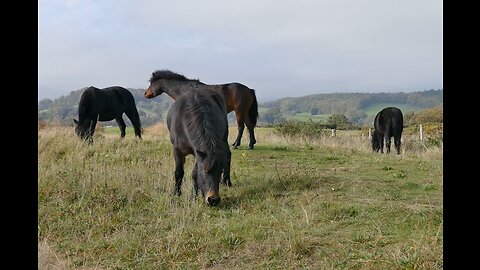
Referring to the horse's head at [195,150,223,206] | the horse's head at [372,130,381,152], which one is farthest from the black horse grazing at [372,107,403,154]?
the horse's head at [195,150,223,206]

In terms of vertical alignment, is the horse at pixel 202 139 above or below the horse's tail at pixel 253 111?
below

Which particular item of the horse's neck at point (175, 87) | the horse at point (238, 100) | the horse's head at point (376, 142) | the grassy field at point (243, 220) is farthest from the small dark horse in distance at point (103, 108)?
the horse's head at point (376, 142)

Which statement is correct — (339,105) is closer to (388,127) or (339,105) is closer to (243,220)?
(388,127)

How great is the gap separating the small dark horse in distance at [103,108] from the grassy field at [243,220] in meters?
4.72

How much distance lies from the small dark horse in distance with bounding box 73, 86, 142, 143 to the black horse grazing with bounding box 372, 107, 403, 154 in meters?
8.29

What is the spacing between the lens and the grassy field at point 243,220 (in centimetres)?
416

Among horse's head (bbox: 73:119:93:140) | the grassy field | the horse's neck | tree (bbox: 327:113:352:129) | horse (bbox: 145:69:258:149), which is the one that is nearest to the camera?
the grassy field

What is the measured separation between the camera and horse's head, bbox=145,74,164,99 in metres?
11.2

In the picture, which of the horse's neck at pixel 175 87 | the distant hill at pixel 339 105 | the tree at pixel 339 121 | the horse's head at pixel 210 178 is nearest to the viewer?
the horse's head at pixel 210 178

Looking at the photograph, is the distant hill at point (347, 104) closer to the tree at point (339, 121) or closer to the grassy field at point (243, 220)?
the tree at point (339, 121)

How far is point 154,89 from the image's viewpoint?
11.3 metres

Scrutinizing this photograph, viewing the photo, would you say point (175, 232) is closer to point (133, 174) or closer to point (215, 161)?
point (215, 161)

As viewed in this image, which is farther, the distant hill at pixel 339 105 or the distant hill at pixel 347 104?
the distant hill at pixel 347 104

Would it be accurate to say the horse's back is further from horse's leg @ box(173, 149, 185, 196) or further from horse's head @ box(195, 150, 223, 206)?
horse's head @ box(195, 150, 223, 206)
